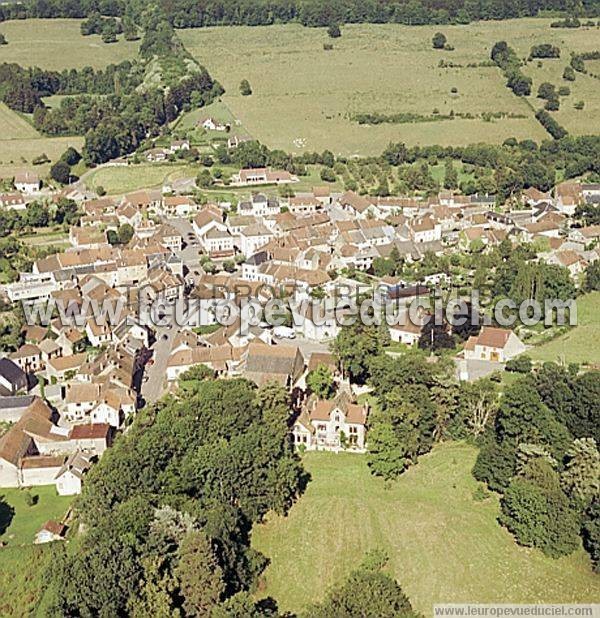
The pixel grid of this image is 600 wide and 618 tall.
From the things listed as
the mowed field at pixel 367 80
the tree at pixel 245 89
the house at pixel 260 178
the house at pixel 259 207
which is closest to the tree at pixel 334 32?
the mowed field at pixel 367 80

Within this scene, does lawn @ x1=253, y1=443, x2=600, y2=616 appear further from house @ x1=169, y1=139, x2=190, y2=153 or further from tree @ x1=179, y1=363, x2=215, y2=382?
house @ x1=169, y1=139, x2=190, y2=153

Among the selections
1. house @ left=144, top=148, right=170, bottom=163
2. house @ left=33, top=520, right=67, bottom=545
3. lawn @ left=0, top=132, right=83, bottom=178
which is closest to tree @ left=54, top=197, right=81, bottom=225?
lawn @ left=0, top=132, right=83, bottom=178

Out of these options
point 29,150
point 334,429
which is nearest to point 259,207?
point 29,150

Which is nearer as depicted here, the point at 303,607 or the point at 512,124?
the point at 303,607

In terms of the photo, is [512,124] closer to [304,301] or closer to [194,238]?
[194,238]

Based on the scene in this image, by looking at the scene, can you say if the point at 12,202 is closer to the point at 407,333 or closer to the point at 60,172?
the point at 60,172

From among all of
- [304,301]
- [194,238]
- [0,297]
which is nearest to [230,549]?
[304,301]

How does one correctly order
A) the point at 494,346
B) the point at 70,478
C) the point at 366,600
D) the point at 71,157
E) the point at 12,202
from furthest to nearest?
the point at 71,157 → the point at 12,202 → the point at 494,346 → the point at 70,478 → the point at 366,600
